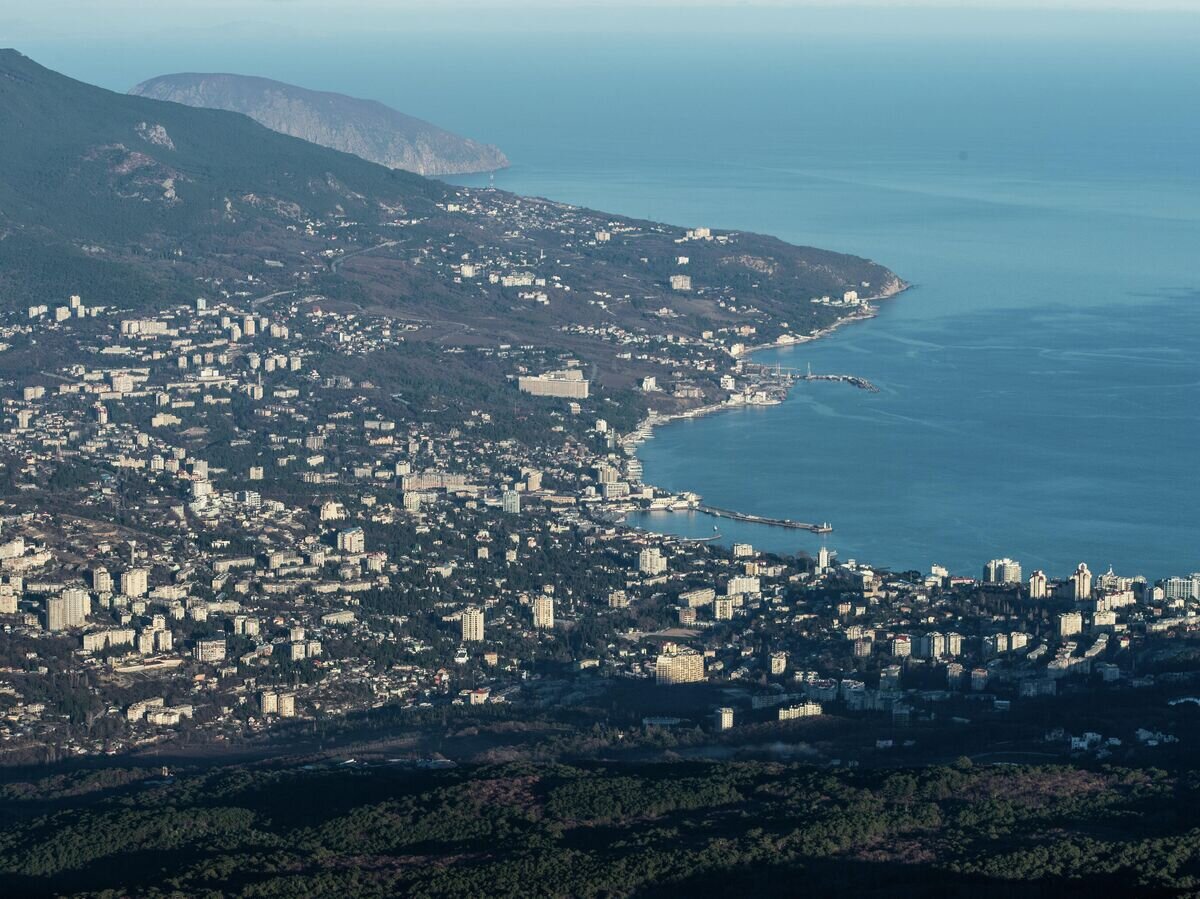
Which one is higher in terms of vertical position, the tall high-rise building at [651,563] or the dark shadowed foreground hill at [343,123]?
the dark shadowed foreground hill at [343,123]

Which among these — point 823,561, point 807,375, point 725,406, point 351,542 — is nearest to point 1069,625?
point 823,561

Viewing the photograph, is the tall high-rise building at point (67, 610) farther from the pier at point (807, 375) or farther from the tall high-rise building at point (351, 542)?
the pier at point (807, 375)

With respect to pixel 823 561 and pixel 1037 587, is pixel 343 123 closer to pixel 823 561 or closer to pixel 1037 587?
pixel 823 561

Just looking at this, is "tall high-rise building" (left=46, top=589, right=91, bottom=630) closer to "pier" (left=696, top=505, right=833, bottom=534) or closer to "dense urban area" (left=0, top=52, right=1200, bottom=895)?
"dense urban area" (left=0, top=52, right=1200, bottom=895)

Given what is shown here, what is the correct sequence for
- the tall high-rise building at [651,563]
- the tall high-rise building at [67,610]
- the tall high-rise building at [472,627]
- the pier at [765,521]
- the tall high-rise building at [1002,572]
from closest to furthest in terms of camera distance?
the tall high-rise building at [67,610]
the tall high-rise building at [472,627]
the tall high-rise building at [1002,572]
the tall high-rise building at [651,563]
the pier at [765,521]

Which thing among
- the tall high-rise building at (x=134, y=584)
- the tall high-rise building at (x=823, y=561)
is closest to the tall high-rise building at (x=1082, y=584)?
the tall high-rise building at (x=823, y=561)

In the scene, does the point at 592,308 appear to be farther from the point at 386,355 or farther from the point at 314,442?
the point at 314,442
